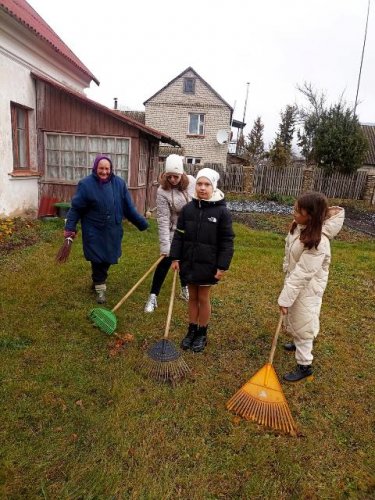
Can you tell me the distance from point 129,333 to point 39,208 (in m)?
7.17

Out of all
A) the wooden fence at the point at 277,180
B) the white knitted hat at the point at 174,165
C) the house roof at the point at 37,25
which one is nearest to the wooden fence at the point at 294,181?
the wooden fence at the point at 277,180

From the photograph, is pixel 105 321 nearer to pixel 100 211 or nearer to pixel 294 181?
pixel 100 211

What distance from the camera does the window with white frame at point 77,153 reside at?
982 centimetres

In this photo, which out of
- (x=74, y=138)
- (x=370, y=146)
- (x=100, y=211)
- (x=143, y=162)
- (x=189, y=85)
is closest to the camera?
(x=100, y=211)

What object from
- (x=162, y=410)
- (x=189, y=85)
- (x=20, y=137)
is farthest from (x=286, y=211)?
→ (x=189, y=85)

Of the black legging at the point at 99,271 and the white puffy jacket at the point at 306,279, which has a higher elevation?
the white puffy jacket at the point at 306,279

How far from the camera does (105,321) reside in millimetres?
3848

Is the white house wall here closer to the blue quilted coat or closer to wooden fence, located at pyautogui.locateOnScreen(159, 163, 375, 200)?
the blue quilted coat

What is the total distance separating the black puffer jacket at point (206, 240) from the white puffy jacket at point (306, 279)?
0.60 meters

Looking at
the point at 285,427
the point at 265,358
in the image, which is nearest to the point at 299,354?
the point at 265,358

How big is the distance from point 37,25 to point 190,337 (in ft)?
37.1

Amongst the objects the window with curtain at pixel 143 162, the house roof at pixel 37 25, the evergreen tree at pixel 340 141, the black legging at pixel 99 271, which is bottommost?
the black legging at pixel 99 271

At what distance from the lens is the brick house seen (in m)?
25.3

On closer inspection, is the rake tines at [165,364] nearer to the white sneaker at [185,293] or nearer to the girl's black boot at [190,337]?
the girl's black boot at [190,337]
